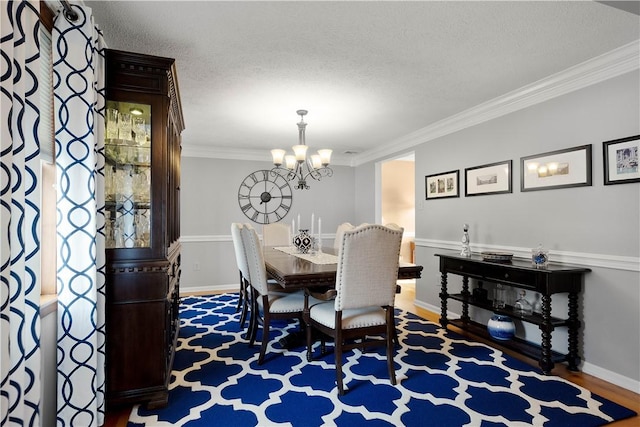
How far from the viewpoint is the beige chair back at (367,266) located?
2309mm

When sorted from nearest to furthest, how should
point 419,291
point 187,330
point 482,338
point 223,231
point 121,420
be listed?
point 121,420 < point 482,338 < point 187,330 < point 419,291 < point 223,231

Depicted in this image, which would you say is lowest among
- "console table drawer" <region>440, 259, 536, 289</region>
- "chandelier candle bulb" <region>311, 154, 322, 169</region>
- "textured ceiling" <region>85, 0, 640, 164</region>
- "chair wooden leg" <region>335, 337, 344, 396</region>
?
"chair wooden leg" <region>335, 337, 344, 396</region>

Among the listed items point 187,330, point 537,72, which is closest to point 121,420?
point 187,330

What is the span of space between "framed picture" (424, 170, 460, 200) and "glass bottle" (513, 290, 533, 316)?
4.35 ft

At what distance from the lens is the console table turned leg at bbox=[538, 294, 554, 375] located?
262cm

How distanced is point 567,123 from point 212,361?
3.49 m

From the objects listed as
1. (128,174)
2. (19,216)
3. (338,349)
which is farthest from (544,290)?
(19,216)

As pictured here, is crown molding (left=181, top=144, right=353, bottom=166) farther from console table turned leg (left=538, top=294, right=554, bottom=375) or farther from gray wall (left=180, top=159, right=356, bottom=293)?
console table turned leg (left=538, top=294, right=554, bottom=375)

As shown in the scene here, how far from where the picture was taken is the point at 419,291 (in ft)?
15.2

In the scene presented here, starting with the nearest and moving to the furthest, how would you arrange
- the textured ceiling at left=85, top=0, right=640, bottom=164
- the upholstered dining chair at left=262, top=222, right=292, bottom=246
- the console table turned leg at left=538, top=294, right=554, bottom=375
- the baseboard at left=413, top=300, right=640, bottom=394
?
the textured ceiling at left=85, top=0, right=640, bottom=164
the baseboard at left=413, top=300, right=640, bottom=394
the console table turned leg at left=538, top=294, right=554, bottom=375
the upholstered dining chair at left=262, top=222, right=292, bottom=246

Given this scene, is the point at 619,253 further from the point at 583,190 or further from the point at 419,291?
the point at 419,291

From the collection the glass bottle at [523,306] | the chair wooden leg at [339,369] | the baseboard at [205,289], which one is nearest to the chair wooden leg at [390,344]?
the chair wooden leg at [339,369]

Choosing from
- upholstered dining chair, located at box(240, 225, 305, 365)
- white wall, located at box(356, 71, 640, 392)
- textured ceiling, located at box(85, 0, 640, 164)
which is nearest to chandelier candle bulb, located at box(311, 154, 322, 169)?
textured ceiling, located at box(85, 0, 640, 164)

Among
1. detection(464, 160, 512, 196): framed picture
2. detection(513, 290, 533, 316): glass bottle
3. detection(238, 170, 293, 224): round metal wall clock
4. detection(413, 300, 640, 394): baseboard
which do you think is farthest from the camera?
detection(238, 170, 293, 224): round metal wall clock
